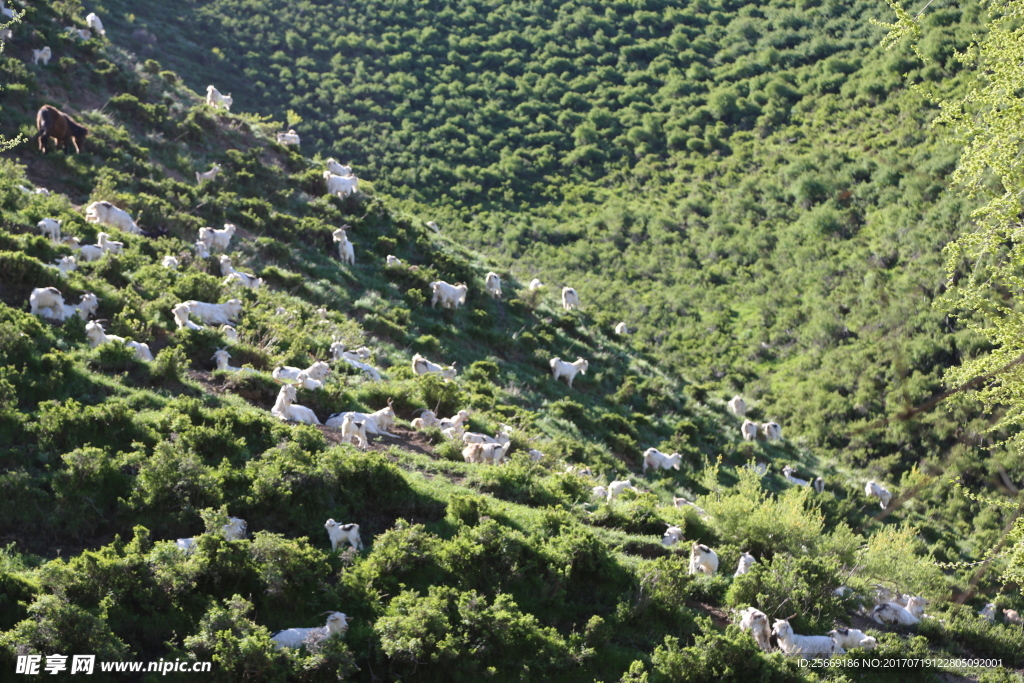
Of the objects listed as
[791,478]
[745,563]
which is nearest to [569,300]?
[791,478]

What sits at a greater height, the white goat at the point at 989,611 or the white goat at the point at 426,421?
the white goat at the point at 426,421

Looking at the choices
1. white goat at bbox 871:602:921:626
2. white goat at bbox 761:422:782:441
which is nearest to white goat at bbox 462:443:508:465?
white goat at bbox 871:602:921:626

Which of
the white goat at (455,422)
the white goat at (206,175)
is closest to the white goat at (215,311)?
the white goat at (455,422)

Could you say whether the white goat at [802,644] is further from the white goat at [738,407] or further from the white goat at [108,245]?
the white goat at [738,407]

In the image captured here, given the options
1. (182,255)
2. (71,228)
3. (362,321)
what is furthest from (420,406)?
(71,228)

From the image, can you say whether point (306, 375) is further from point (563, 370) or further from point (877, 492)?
point (877, 492)

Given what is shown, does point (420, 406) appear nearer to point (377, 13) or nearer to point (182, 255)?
point (182, 255)
